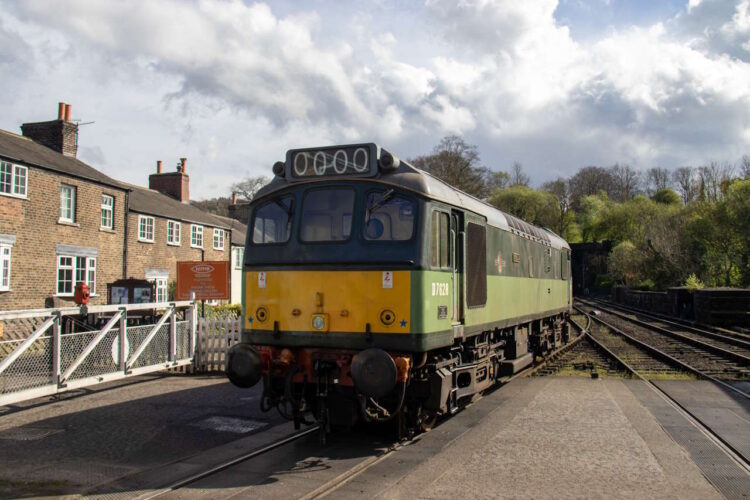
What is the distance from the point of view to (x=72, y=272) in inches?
824

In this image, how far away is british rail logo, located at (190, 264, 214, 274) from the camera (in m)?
14.8

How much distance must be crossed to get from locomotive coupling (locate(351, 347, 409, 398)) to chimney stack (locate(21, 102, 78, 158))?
2144 cm

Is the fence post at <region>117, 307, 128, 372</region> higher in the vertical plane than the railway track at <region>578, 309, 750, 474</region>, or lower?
higher

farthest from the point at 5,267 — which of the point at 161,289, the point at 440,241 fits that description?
the point at 440,241

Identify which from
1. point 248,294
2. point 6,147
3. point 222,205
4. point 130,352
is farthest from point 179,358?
point 222,205

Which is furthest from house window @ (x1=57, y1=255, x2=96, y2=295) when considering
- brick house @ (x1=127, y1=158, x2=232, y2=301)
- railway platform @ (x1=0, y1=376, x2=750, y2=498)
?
railway platform @ (x1=0, y1=376, x2=750, y2=498)

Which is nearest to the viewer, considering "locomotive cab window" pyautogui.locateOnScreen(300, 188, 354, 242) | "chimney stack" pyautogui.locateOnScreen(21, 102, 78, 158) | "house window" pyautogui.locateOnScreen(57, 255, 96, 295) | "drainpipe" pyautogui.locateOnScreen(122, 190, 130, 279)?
"locomotive cab window" pyautogui.locateOnScreen(300, 188, 354, 242)

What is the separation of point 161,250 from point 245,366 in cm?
2153

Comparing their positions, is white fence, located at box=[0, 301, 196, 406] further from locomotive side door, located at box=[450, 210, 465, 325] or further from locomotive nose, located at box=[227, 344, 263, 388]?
locomotive side door, located at box=[450, 210, 465, 325]

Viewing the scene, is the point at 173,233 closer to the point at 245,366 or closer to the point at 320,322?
the point at 245,366

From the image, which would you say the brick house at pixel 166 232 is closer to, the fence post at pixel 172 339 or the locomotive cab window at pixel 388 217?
the fence post at pixel 172 339

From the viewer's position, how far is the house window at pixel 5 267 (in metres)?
18.0

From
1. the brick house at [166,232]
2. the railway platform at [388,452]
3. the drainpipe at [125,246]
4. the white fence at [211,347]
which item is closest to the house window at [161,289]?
the brick house at [166,232]

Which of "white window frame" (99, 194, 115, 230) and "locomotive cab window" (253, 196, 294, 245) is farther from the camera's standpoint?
"white window frame" (99, 194, 115, 230)
